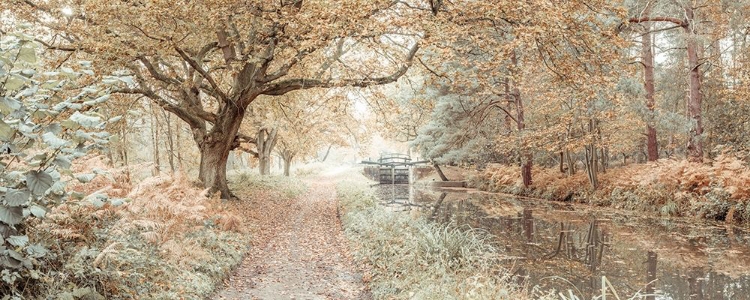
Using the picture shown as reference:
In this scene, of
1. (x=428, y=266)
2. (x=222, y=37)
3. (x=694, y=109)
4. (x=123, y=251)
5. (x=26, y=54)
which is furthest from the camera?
(x=694, y=109)

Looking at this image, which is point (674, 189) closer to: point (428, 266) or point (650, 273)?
point (650, 273)

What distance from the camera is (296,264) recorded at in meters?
8.68

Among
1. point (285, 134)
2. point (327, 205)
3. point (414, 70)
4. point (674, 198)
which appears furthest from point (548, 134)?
point (285, 134)

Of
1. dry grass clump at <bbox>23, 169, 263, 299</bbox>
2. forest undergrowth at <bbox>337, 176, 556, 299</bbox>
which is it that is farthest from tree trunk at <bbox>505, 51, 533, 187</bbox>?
dry grass clump at <bbox>23, 169, 263, 299</bbox>

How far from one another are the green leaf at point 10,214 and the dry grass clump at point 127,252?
102 centimetres

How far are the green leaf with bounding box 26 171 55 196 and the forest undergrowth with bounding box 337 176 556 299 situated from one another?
3.77 meters

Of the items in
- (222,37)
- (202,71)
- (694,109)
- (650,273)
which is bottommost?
(650,273)

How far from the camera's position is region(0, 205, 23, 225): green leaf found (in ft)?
10.2

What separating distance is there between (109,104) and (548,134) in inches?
609

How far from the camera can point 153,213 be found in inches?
274

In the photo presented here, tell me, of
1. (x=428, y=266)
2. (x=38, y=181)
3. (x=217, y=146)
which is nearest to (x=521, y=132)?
(x=217, y=146)

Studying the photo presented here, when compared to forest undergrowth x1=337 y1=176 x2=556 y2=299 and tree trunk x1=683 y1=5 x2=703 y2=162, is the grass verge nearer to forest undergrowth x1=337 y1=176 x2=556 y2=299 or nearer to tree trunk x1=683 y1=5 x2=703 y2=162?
forest undergrowth x1=337 y1=176 x2=556 y2=299

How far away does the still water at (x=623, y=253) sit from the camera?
24.3 ft

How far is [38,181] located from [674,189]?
53.4 ft
